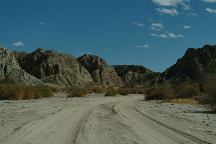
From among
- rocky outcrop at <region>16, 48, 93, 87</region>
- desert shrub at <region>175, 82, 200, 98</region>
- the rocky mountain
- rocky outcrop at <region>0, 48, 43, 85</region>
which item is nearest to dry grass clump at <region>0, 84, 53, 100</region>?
desert shrub at <region>175, 82, 200, 98</region>

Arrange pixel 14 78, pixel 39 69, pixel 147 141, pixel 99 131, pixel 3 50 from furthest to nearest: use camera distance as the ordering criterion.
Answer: pixel 39 69, pixel 3 50, pixel 14 78, pixel 99 131, pixel 147 141

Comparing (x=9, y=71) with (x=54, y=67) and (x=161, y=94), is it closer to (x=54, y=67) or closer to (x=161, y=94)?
(x=161, y=94)

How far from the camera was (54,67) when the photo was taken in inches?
6462

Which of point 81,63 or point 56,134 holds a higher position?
point 81,63

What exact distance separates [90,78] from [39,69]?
33.6m

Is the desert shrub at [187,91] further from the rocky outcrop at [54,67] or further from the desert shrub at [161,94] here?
the rocky outcrop at [54,67]

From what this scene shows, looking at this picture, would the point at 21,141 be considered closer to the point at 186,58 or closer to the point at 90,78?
the point at 186,58

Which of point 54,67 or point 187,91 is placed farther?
point 54,67

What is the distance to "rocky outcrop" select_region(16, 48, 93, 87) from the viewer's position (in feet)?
526

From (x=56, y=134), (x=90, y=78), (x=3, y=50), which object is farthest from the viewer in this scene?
(x=90, y=78)

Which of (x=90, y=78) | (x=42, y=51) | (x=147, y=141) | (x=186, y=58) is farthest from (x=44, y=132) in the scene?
(x=90, y=78)

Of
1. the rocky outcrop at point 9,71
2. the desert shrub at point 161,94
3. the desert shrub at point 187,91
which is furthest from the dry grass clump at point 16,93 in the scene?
the rocky outcrop at point 9,71

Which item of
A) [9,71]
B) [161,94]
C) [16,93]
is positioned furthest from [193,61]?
[16,93]

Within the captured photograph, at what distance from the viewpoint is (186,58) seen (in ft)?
445
